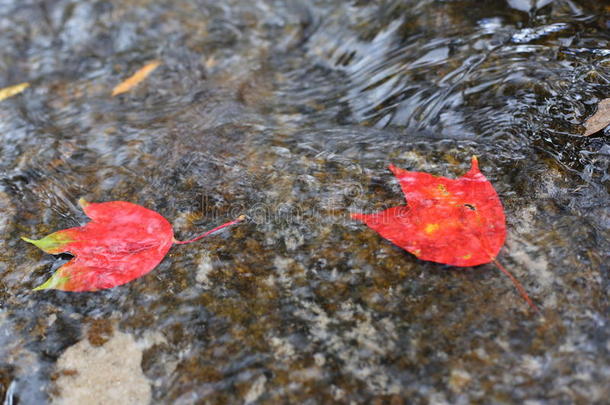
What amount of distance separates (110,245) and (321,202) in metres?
0.94

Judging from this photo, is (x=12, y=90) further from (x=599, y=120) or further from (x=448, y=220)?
(x=599, y=120)

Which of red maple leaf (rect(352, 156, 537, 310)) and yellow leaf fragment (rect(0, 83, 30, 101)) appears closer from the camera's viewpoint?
red maple leaf (rect(352, 156, 537, 310))

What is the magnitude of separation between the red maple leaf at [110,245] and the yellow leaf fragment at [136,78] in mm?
1380

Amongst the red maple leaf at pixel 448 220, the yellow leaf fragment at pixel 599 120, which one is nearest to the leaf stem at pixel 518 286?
the red maple leaf at pixel 448 220

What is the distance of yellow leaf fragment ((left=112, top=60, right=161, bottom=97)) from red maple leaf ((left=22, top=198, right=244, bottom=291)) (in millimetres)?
1380

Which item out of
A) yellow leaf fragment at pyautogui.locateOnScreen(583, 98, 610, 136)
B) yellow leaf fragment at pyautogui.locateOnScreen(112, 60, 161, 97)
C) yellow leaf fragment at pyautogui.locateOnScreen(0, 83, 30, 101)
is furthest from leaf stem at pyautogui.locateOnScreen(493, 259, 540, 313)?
yellow leaf fragment at pyautogui.locateOnScreen(0, 83, 30, 101)

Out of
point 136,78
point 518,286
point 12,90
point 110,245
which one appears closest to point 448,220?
point 518,286

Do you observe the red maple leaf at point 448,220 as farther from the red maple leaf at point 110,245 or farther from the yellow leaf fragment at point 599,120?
the red maple leaf at point 110,245

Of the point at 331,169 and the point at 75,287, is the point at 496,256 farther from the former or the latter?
the point at 75,287

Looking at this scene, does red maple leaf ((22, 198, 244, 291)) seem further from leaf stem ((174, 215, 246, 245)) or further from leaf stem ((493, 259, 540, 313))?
leaf stem ((493, 259, 540, 313))

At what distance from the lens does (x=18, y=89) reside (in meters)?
3.57

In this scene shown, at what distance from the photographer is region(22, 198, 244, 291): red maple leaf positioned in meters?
2.02

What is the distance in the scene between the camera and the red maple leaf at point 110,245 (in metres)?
2.02

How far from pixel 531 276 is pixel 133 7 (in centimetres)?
396
